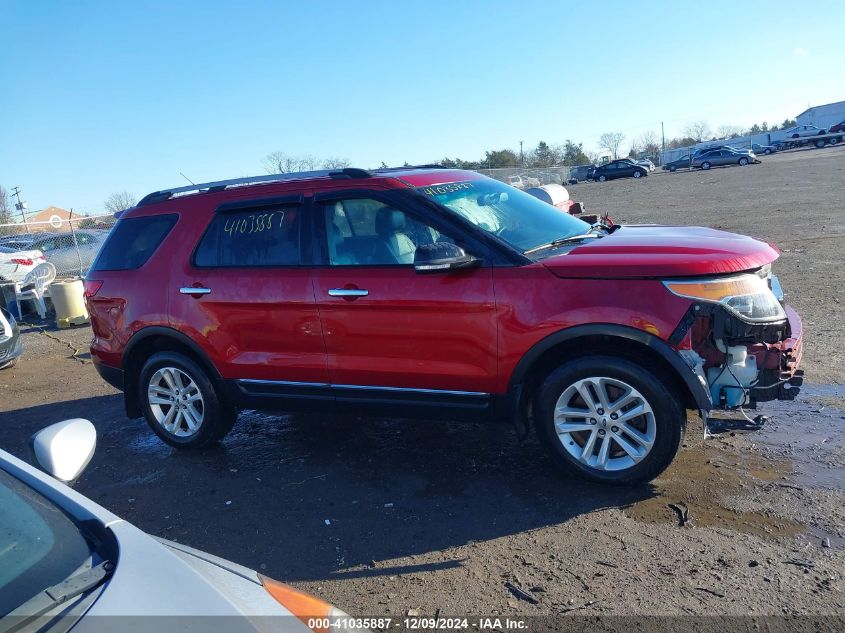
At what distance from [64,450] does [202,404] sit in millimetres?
2806

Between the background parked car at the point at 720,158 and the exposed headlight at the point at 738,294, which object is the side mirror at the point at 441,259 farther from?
the background parked car at the point at 720,158

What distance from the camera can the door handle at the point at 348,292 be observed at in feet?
14.7

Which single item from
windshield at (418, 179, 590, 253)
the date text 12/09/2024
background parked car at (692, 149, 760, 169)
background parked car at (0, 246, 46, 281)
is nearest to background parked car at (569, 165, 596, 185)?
background parked car at (692, 149, 760, 169)

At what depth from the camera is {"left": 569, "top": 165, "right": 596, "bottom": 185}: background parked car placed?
178ft

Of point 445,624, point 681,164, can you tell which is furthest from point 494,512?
point 681,164

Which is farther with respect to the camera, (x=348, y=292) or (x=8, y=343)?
(x=8, y=343)

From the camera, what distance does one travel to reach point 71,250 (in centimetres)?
Result: 1666

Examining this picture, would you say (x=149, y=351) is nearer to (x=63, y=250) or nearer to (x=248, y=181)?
(x=248, y=181)

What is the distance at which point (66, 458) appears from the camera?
253 centimetres

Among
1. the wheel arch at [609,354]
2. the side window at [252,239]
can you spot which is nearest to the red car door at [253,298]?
the side window at [252,239]

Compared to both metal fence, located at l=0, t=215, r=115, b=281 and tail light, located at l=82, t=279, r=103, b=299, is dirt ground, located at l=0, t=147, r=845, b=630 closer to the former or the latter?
tail light, located at l=82, t=279, r=103, b=299

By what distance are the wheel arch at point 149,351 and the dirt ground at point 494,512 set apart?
0.48 m

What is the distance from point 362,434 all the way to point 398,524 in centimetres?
153

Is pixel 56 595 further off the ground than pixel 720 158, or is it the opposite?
pixel 720 158
